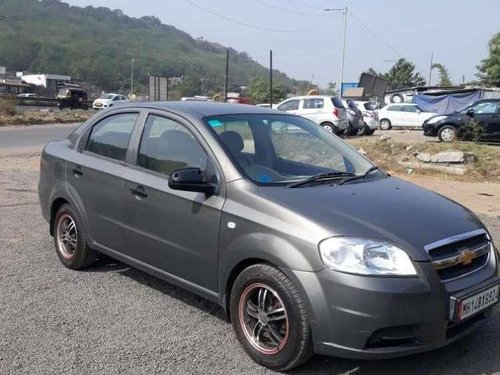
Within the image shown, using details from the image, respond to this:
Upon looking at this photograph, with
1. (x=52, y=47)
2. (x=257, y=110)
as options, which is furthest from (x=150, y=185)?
(x=52, y=47)

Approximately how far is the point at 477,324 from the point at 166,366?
1.91 meters

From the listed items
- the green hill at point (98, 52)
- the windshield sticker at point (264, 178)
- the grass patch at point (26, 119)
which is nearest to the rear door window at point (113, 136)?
the windshield sticker at point (264, 178)

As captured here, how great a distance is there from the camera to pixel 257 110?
479cm

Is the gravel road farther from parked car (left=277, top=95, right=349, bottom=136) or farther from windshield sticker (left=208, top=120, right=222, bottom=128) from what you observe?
parked car (left=277, top=95, right=349, bottom=136)

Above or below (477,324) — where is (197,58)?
above

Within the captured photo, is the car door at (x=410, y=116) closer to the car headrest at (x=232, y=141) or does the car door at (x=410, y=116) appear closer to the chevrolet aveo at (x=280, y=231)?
the chevrolet aveo at (x=280, y=231)

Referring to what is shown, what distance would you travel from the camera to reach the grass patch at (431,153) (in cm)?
1234

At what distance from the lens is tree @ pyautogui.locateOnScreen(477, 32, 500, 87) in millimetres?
50906

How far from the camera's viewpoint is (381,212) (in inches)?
141

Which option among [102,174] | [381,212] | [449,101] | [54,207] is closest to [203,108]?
[102,174]

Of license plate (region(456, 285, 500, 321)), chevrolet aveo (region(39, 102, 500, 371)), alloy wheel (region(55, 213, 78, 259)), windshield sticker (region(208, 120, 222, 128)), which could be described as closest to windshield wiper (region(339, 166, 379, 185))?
chevrolet aveo (region(39, 102, 500, 371))

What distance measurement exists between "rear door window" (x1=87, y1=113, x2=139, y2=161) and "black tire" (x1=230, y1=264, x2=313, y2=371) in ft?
5.68

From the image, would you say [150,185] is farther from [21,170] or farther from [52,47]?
[52,47]

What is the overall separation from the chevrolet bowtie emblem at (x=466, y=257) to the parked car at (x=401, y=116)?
26863 millimetres
